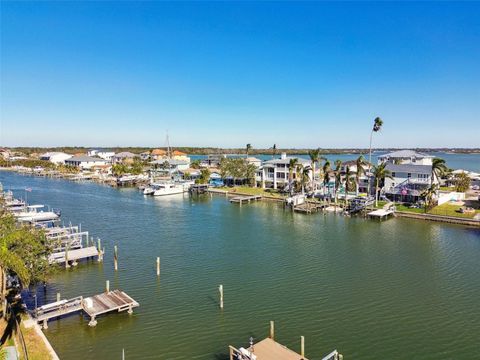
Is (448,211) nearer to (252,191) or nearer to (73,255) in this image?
(252,191)

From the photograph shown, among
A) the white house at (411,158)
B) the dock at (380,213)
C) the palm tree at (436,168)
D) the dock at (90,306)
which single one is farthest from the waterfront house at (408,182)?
the dock at (90,306)

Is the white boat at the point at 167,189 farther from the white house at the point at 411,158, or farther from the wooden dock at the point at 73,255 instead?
the white house at the point at 411,158

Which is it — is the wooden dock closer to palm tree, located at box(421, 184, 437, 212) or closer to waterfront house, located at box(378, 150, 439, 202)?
palm tree, located at box(421, 184, 437, 212)

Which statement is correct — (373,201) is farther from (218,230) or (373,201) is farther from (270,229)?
(218,230)

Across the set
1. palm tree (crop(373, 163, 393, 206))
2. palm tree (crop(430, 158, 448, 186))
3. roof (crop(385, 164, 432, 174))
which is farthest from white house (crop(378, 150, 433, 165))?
palm tree (crop(430, 158, 448, 186))

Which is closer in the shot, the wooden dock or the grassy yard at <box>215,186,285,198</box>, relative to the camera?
the wooden dock

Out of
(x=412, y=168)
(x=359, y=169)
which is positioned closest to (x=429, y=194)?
(x=412, y=168)
